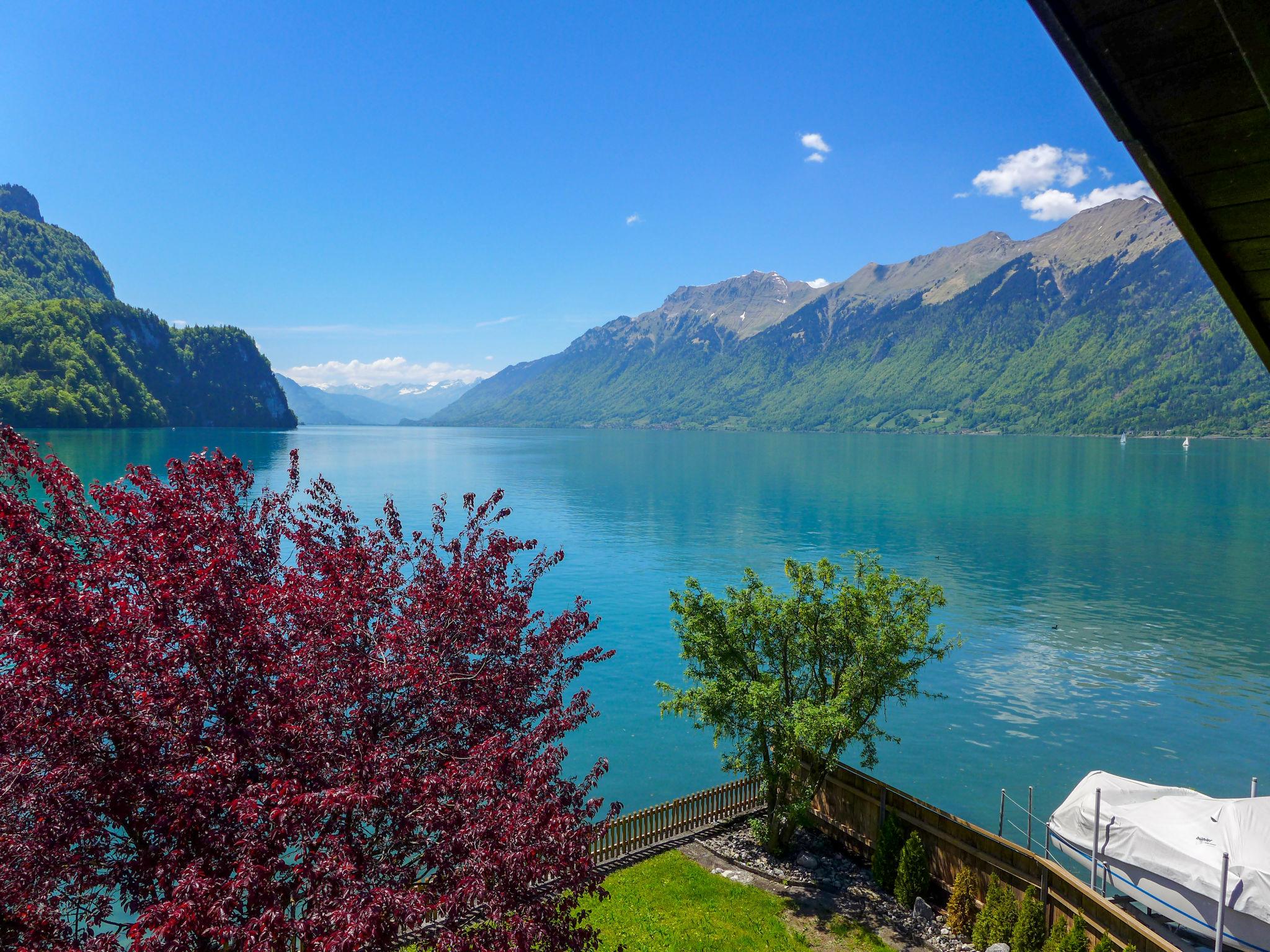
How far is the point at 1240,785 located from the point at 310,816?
33452 millimetres

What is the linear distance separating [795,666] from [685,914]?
703cm

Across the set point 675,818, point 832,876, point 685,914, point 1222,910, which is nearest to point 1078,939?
point 1222,910

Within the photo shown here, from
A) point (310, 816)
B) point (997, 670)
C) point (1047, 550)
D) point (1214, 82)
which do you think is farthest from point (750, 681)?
point (1047, 550)

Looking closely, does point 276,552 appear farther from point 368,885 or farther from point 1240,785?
point 1240,785

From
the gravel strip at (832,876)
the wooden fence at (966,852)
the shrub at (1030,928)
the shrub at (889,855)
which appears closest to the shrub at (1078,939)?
the wooden fence at (966,852)

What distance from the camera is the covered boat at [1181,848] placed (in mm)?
13367

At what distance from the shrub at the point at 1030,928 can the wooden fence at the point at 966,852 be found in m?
0.17

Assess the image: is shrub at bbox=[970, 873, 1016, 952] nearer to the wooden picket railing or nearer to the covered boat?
the covered boat

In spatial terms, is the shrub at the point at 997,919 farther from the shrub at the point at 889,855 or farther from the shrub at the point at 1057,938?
the shrub at the point at 889,855

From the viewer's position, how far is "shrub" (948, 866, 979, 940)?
16.1 m

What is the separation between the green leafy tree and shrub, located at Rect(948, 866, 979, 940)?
147 inches

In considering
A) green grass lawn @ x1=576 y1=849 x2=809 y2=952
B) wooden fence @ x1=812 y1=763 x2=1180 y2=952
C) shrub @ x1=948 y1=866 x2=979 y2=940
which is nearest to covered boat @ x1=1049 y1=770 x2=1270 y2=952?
wooden fence @ x1=812 y1=763 x2=1180 y2=952

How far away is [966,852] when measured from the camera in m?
16.6

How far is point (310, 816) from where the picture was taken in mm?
6719
